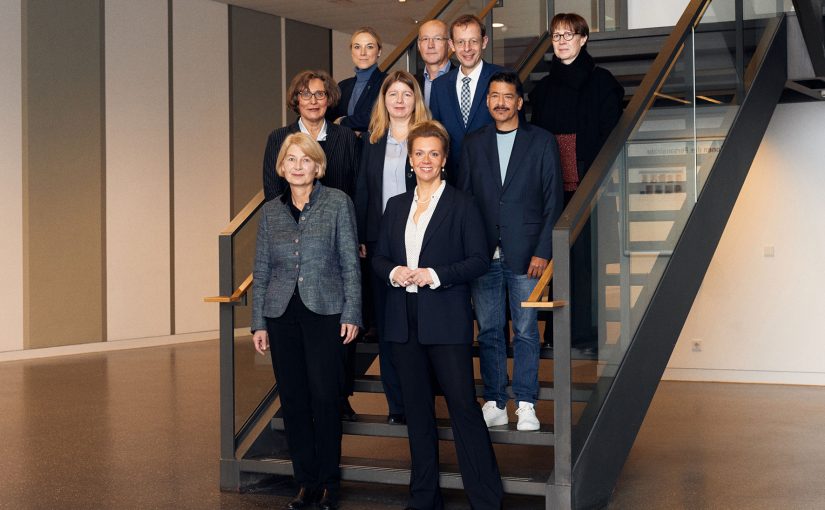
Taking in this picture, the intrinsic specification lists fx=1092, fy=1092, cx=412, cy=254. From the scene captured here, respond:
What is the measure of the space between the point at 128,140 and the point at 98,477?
7.27 meters

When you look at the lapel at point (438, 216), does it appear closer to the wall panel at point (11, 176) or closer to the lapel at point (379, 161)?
the lapel at point (379, 161)

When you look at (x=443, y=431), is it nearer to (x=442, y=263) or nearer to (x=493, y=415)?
(x=493, y=415)

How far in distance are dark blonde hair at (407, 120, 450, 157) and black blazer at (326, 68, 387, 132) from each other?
0.87 meters

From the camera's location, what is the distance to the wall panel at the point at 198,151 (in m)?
13.1

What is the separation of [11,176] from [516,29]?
593cm

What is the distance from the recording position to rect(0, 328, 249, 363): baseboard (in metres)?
11.3

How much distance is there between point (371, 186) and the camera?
5.17m

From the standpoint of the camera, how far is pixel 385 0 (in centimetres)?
1342

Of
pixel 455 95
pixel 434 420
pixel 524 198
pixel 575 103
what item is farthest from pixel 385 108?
pixel 434 420

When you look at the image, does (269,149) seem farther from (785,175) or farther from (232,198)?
(232,198)

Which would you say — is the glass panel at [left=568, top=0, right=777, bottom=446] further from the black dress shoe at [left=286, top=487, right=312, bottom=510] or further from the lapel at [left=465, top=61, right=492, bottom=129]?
the black dress shoe at [left=286, top=487, right=312, bottom=510]

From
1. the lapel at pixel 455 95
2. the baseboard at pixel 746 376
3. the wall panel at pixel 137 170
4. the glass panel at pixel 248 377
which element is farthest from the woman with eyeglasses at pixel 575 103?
the wall panel at pixel 137 170

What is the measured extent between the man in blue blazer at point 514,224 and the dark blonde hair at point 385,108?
31 centimetres

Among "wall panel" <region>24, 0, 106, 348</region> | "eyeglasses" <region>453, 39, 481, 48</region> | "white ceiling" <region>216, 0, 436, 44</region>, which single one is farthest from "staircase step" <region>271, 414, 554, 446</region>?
"white ceiling" <region>216, 0, 436, 44</region>
